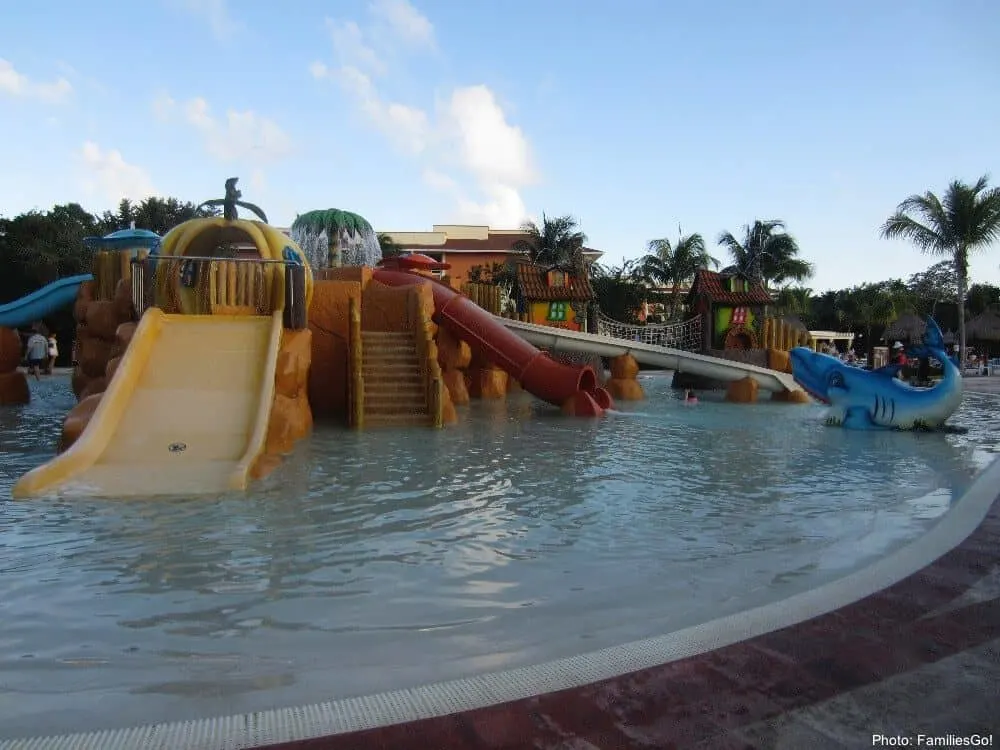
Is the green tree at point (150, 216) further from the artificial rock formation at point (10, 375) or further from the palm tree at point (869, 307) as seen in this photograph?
the palm tree at point (869, 307)

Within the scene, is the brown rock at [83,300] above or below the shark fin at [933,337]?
above

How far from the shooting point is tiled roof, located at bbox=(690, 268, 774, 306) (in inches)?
844

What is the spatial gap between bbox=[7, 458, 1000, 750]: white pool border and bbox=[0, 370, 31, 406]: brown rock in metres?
15.3

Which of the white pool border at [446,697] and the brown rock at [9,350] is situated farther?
the brown rock at [9,350]

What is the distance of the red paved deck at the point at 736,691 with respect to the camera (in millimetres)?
2320

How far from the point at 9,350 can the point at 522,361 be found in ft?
34.8

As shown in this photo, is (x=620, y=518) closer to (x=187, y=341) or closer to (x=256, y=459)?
(x=256, y=459)

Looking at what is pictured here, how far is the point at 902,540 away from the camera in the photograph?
16.6 feet

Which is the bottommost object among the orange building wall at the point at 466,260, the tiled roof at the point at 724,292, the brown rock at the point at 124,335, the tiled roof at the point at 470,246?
the brown rock at the point at 124,335

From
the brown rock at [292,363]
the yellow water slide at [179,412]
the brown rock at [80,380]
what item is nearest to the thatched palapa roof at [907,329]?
the brown rock at [292,363]

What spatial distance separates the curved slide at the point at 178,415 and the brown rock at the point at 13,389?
811 centimetres

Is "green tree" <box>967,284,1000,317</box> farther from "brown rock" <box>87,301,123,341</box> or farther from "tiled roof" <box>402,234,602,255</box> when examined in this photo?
"brown rock" <box>87,301,123,341</box>

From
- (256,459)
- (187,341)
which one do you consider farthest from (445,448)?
(187,341)

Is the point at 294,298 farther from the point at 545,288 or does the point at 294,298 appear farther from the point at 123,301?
the point at 545,288
